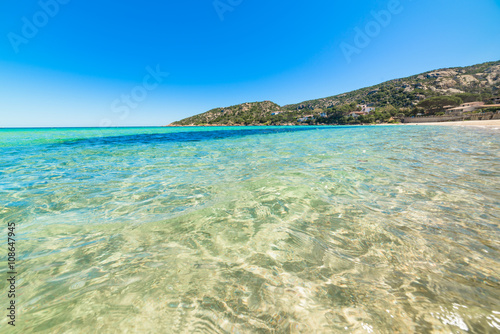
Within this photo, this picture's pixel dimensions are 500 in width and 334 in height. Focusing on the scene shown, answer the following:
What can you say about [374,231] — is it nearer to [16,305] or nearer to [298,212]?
[298,212]

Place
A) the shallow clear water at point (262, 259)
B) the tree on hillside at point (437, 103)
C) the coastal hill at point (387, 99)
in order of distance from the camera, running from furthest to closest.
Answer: the coastal hill at point (387, 99)
the tree on hillside at point (437, 103)
the shallow clear water at point (262, 259)

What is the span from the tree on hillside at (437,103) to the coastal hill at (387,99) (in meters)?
3.23

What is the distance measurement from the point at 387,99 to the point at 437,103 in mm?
58612

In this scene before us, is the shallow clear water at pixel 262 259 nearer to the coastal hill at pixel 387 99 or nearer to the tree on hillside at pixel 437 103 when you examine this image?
the tree on hillside at pixel 437 103

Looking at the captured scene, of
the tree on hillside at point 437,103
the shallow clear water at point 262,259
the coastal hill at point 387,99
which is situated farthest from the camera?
the coastal hill at point 387,99

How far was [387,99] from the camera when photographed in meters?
128

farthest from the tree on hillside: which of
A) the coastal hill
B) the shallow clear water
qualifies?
the shallow clear water

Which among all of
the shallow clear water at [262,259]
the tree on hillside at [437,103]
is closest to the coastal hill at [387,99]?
the tree on hillside at [437,103]

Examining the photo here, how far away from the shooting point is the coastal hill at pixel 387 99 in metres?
98.1

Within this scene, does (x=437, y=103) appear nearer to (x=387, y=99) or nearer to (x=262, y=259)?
(x=387, y=99)

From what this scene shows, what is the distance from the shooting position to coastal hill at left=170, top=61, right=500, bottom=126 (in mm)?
Result: 98125

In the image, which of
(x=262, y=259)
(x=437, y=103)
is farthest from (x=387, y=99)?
(x=262, y=259)

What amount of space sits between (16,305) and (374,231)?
435 centimetres

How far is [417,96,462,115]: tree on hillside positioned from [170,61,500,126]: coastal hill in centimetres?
323
